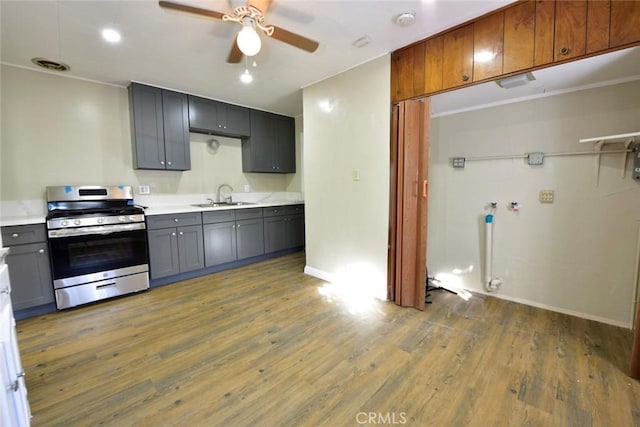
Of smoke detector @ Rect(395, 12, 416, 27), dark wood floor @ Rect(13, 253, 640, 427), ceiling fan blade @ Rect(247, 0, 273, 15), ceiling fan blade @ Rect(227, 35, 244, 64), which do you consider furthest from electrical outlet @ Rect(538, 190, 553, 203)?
ceiling fan blade @ Rect(227, 35, 244, 64)

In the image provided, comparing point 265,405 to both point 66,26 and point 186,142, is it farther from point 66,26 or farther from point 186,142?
point 186,142

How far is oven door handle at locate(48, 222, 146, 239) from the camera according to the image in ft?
8.40

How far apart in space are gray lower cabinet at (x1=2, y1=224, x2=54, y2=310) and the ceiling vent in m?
1.62

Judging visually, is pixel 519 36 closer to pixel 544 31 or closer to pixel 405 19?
pixel 544 31

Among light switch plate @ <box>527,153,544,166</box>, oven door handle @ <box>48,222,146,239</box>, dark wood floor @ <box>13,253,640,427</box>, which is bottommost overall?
A: dark wood floor @ <box>13,253,640,427</box>

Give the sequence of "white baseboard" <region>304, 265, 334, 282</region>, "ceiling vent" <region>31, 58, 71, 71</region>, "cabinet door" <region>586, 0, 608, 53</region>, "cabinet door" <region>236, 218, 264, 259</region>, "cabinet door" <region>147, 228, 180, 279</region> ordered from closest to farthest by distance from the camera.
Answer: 1. "cabinet door" <region>586, 0, 608, 53</region>
2. "ceiling vent" <region>31, 58, 71, 71</region>
3. "cabinet door" <region>147, 228, 180, 279</region>
4. "white baseboard" <region>304, 265, 334, 282</region>
5. "cabinet door" <region>236, 218, 264, 259</region>

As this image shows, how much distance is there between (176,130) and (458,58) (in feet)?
10.8

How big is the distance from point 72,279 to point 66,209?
765 millimetres

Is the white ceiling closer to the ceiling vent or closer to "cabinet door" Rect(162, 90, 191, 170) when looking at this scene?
the ceiling vent

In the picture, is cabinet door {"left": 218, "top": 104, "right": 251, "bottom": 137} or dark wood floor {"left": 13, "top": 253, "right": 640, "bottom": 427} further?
cabinet door {"left": 218, "top": 104, "right": 251, "bottom": 137}

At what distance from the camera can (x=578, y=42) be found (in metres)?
1.67

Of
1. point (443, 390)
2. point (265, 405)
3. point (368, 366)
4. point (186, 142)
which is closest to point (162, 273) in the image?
point (186, 142)

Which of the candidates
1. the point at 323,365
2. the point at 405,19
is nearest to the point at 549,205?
the point at 405,19

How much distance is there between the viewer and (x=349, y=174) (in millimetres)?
3016
